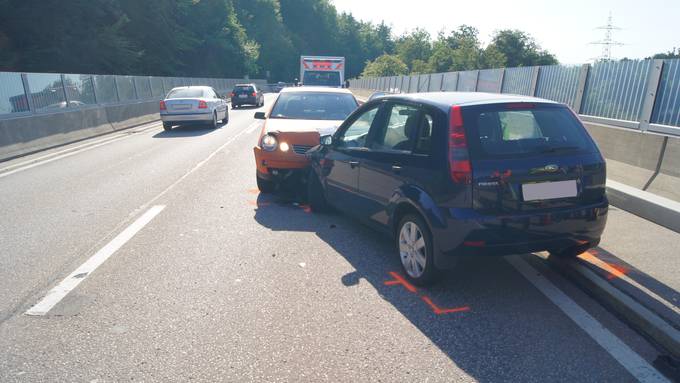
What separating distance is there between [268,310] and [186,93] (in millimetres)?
15278

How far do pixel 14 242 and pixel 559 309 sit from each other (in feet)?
18.1

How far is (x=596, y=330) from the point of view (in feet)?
10.9

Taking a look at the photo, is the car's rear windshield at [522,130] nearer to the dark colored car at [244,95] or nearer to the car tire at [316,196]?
the car tire at [316,196]

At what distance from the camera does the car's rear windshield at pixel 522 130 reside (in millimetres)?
3750

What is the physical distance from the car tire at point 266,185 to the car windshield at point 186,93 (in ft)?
36.7

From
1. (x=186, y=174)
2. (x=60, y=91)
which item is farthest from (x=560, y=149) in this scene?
(x=60, y=91)

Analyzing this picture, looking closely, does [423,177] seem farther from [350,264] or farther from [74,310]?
[74,310]

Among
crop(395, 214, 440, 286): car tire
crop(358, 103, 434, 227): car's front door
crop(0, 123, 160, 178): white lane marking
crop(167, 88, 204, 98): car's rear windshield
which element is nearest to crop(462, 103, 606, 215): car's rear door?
crop(358, 103, 434, 227): car's front door

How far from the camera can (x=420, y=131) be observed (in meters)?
4.15

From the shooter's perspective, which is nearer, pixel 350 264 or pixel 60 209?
pixel 350 264

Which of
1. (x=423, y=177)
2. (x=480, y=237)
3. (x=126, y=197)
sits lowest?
(x=126, y=197)

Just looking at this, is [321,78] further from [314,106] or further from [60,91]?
[314,106]

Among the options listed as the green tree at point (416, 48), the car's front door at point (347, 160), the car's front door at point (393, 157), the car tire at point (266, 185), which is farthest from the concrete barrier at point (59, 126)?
the green tree at point (416, 48)

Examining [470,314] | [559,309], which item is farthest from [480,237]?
[559,309]
